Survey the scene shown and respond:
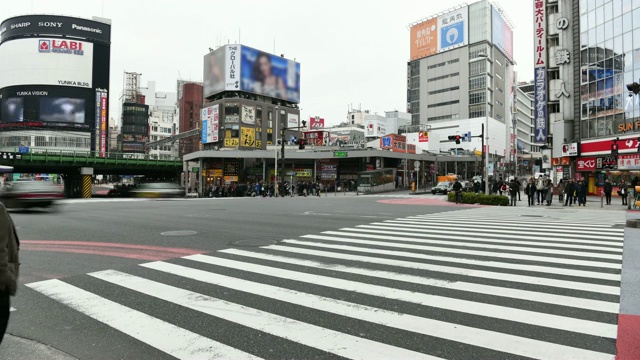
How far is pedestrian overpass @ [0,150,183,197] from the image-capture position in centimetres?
4847

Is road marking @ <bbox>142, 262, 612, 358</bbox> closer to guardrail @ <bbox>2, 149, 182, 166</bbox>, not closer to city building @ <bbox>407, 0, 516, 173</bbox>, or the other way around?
guardrail @ <bbox>2, 149, 182, 166</bbox>

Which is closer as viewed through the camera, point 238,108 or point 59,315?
point 59,315

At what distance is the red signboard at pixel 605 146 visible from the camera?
1117 inches

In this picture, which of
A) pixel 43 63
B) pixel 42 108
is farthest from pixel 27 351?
pixel 43 63

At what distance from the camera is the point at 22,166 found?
50812 millimetres

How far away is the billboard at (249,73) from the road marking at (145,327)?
249ft

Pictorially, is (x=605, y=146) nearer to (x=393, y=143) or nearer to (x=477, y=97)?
(x=393, y=143)

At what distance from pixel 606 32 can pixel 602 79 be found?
3759 mm

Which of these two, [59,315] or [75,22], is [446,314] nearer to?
[59,315]

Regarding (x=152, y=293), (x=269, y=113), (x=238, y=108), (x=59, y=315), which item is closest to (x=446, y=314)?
(x=152, y=293)

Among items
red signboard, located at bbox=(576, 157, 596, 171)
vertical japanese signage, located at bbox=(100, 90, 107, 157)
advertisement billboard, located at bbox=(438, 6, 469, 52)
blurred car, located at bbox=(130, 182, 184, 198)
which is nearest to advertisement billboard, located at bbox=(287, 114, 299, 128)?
advertisement billboard, located at bbox=(438, 6, 469, 52)

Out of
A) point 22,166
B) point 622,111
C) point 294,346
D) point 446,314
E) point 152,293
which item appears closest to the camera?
point 294,346

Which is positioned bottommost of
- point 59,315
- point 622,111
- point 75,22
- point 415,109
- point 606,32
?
point 59,315

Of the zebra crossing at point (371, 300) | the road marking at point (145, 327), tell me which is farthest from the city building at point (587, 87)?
the road marking at point (145, 327)
